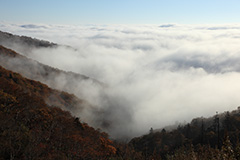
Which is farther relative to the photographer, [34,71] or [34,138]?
[34,71]

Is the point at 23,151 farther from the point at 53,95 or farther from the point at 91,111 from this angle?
the point at 91,111

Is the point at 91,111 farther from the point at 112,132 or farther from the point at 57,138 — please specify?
the point at 57,138

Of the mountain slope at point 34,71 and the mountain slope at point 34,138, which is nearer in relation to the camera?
the mountain slope at point 34,138

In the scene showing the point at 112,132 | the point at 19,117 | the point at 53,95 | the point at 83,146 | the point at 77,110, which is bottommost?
the point at 112,132

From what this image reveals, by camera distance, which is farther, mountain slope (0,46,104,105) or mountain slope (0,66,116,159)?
mountain slope (0,46,104,105)

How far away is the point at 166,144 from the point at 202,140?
23.7 m

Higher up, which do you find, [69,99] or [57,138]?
[57,138]

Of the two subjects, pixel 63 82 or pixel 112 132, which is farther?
pixel 63 82

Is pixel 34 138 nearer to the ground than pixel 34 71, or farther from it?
farther from it

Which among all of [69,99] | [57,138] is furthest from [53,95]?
[57,138]

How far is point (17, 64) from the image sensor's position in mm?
156000

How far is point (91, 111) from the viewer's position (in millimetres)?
154750

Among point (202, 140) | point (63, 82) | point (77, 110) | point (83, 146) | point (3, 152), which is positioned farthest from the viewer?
point (63, 82)

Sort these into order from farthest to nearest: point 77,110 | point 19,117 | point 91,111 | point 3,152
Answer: point 91,111 → point 77,110 → point 19,117 → point 3,152
